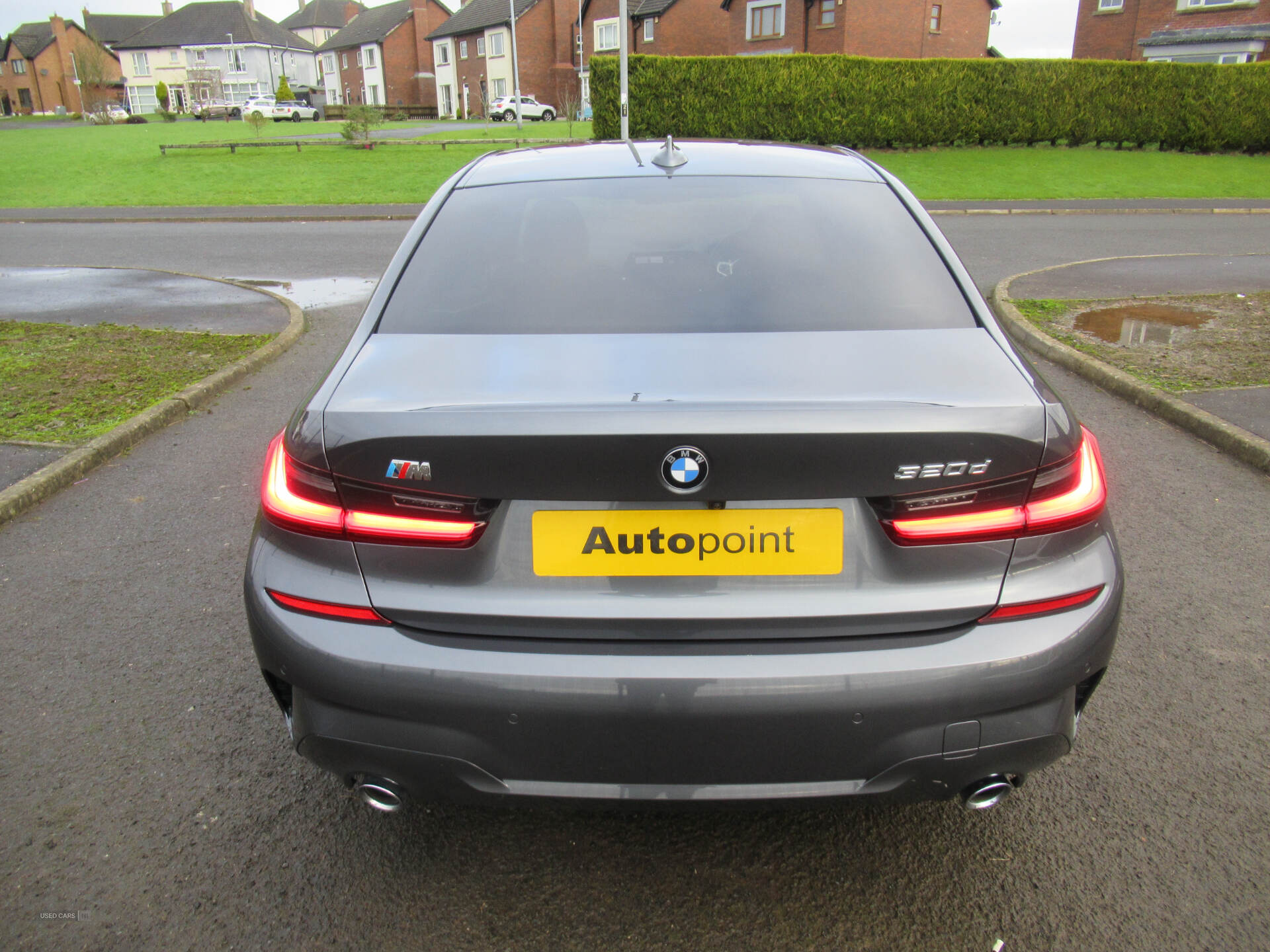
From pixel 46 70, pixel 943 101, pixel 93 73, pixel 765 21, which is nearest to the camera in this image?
pixel 943 101

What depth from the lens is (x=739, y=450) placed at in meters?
1.74

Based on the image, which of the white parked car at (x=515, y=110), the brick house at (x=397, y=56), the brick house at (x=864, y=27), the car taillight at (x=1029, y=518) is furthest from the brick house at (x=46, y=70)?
the car taillight at (x=1029, y=518)

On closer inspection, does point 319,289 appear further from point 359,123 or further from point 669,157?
point 359,123

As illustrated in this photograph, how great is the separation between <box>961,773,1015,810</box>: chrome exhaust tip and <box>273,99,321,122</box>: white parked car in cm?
7326

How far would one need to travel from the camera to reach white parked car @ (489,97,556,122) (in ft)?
191

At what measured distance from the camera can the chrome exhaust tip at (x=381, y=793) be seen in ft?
6.48

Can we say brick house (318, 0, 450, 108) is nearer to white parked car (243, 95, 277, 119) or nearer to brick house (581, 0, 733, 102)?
white parked car (243, 95, 277, 119)

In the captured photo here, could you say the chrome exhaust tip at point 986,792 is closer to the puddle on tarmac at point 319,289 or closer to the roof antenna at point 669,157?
the roof antenna at point 669,157

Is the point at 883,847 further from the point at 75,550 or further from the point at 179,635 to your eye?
the point at 75,550

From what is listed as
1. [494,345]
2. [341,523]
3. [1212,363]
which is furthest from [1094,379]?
[341,523]

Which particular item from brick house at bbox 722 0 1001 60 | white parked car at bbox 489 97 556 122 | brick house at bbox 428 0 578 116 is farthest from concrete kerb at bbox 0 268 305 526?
brick house at bbox 428 0 578 116

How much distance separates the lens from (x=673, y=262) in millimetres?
2500

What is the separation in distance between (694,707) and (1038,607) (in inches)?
28.1

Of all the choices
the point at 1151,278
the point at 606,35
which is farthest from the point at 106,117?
the point at 1151,278
